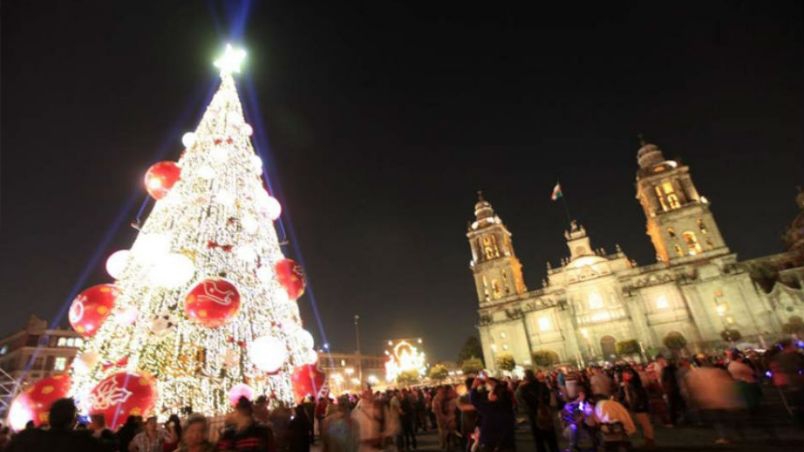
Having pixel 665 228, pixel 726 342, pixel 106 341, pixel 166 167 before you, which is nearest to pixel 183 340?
pixel 106 341

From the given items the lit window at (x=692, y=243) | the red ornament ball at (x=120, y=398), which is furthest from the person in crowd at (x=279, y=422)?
the lit window at (x=692, y=243)

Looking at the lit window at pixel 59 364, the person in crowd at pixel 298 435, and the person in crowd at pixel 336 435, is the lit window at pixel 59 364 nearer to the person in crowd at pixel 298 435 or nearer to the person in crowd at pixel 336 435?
the person in crowd at pixel 298 435

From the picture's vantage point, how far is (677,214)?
4953 cm

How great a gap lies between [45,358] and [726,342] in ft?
273

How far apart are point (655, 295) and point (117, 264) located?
182ft

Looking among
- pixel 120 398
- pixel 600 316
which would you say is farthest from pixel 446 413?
pixel 600 316

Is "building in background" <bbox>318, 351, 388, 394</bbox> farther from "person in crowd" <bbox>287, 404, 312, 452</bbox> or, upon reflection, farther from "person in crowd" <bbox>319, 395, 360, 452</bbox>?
"person in crowd" <bbox>319, 395, 360, 452</bbox>

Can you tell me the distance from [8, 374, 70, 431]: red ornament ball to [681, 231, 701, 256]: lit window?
59.2m

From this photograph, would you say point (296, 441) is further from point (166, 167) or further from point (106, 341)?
point (166, 167)

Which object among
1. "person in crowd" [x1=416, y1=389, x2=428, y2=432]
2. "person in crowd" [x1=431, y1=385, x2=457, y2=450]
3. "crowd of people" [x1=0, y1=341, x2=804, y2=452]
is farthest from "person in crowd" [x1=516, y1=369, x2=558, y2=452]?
"person in crowd" [x1=416, y1=389, x2=428, y2=432]

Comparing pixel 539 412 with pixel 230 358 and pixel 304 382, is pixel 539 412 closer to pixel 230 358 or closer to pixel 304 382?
pixel 304 382

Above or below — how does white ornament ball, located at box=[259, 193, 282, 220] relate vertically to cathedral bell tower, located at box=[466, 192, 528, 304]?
below

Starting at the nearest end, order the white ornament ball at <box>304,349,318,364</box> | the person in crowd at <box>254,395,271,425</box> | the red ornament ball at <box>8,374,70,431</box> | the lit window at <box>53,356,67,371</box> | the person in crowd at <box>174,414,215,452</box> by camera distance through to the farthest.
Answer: the person in crowd at <box>174,414,215,452</box> < the red ornament ball at <box>8,374,70,431</box> < the person in crowd at <box>254,395,271,425</box> < the white ornament ball at <box>304,349,318,364</box> < the lit window at <box>53,356,67,371</box>

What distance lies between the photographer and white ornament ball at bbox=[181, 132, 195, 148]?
12230mm
